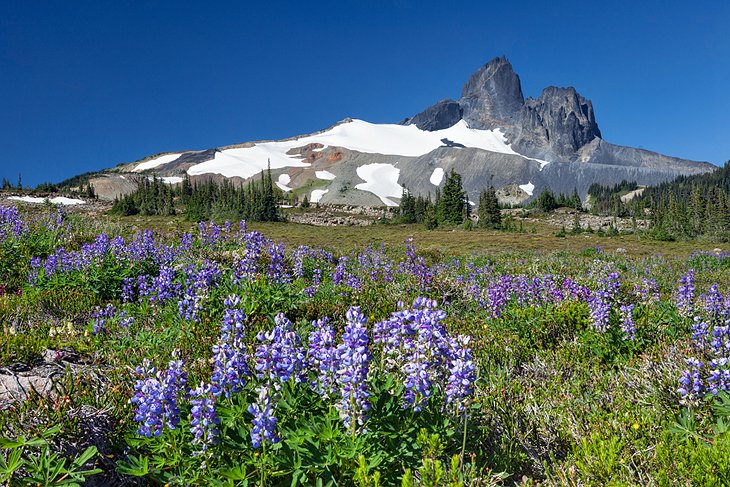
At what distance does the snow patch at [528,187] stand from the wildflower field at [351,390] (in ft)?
500

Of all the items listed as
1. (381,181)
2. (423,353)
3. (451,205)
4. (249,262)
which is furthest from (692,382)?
(381,181)

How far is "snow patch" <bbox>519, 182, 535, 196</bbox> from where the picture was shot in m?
149

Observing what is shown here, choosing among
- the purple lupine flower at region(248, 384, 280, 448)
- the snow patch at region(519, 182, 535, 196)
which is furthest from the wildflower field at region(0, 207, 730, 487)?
the snow patch at region(519, 182, 535, 196)

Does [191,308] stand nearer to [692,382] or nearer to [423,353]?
[423,353]

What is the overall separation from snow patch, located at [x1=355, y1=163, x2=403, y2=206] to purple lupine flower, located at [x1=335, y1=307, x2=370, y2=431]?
14335 centimetres

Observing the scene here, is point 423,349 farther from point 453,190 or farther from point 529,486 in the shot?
point 453,190

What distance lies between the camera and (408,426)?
255 centimetres

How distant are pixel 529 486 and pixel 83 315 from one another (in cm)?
620

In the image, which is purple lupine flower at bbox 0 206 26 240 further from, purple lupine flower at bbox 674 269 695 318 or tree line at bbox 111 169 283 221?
tree line at bbox 111 169 283 221

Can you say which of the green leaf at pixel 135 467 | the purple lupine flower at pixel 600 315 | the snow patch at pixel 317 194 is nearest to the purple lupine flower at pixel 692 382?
the purple lupine flower at pixel 600 315

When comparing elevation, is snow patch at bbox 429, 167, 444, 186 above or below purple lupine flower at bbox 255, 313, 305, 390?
above

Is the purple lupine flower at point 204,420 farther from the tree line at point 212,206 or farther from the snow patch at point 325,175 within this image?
the snow patch at point 325,175

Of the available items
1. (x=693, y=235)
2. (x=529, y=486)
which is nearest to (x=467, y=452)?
(x=529, y=486)

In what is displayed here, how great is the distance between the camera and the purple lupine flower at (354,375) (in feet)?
7.54
